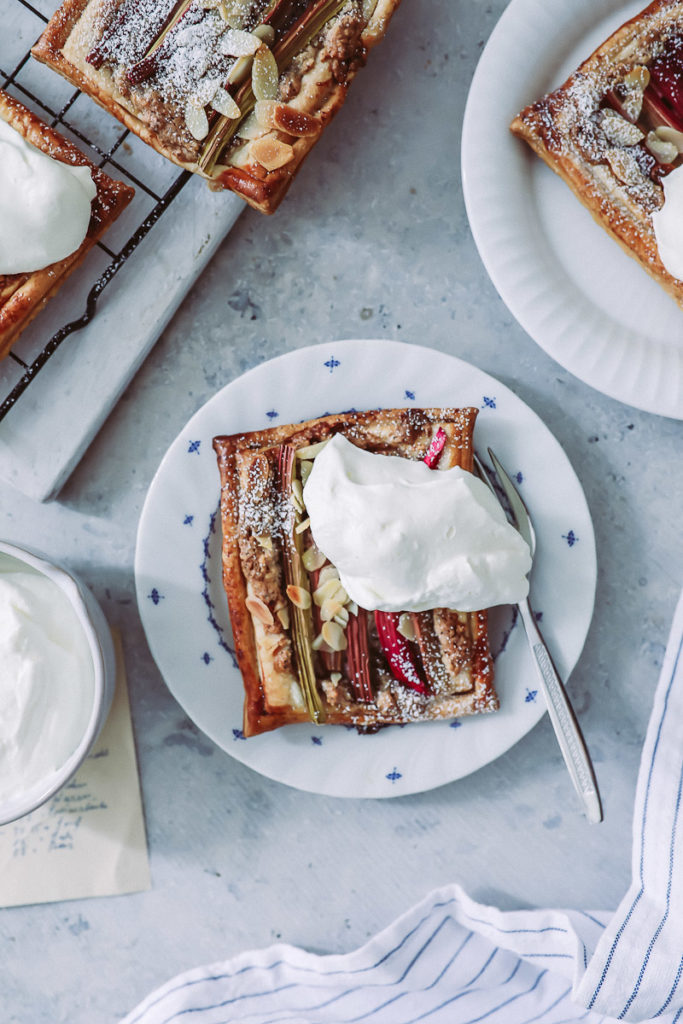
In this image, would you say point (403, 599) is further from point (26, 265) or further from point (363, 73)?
point (363, 73)

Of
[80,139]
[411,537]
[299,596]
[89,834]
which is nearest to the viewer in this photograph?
[411,537]

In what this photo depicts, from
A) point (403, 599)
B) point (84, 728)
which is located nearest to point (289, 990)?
point (84, 728)

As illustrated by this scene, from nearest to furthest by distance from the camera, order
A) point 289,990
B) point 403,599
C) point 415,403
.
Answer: point 403,599 < point 415,403 < point 289,990

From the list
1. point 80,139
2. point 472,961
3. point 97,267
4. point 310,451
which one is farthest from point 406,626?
point 80,139

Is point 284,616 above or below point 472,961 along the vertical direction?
above

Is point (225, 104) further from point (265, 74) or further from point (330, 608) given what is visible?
point (330, 608)

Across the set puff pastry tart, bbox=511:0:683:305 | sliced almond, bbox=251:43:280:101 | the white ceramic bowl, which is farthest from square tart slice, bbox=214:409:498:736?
sliced almond, bbox=251:43:280:101
